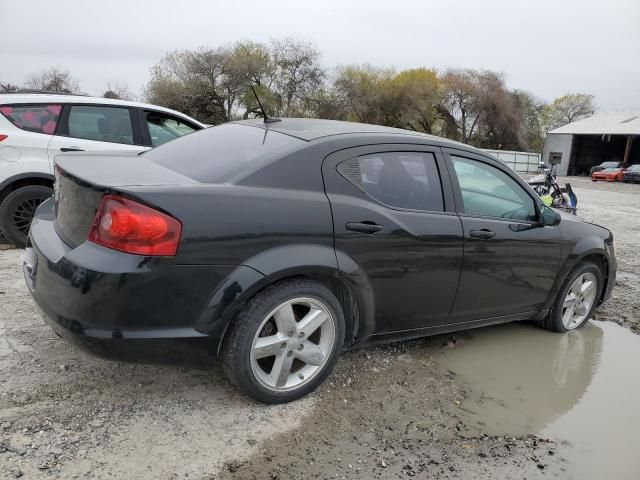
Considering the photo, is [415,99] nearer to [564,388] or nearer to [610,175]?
[610,175]

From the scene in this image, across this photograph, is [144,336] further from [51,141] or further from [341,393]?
[51,141]

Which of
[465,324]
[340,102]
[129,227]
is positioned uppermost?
[340,102]

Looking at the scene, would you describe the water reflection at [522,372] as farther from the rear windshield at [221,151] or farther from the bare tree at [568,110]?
the bare tree at [568,110]

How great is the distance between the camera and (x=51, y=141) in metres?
5.54

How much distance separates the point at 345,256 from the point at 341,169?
20.1 inches

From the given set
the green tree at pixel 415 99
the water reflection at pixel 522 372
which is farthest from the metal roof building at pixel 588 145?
the water reflection at pixel 522 372

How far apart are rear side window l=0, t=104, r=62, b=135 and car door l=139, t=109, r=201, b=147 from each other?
0.92 m

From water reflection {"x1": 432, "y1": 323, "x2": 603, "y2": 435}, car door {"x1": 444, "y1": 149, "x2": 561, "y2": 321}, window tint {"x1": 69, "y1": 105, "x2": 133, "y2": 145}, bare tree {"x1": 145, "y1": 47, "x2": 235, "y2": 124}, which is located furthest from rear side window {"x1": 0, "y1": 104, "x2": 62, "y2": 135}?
bare tree {"x1": 145, "y1": 47, "x2": 235, "y2": 124}

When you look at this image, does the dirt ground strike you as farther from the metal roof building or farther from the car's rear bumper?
the metal roof building

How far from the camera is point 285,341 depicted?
111 inches

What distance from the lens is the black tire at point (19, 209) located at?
5.44 meters

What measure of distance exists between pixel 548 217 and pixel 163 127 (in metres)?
4.53

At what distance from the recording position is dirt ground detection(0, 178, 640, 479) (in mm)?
2422

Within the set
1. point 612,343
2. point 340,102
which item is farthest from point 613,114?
point 612,343
